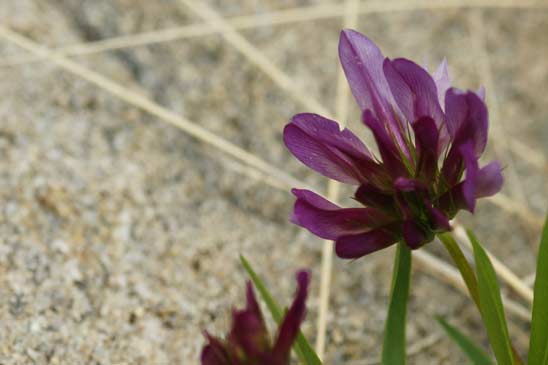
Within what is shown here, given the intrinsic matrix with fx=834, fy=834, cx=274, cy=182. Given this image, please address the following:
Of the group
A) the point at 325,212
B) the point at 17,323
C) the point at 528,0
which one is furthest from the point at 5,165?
the point at 528,0

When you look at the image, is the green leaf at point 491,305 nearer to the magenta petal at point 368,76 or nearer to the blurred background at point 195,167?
the magenta petal at point 368,76

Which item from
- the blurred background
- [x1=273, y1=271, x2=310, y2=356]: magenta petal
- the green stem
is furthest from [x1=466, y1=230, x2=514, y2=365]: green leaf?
the blurred background

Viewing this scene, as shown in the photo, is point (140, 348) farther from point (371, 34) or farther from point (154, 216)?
point (371, 34)

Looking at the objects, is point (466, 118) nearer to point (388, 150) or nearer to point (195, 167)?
point (388, 150)

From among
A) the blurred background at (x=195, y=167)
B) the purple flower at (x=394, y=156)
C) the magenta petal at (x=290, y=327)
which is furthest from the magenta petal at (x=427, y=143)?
the blurred background at (x=195, y=167)

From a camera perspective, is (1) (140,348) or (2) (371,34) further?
(2) (371,34)

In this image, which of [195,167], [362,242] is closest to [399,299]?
[362,242]
